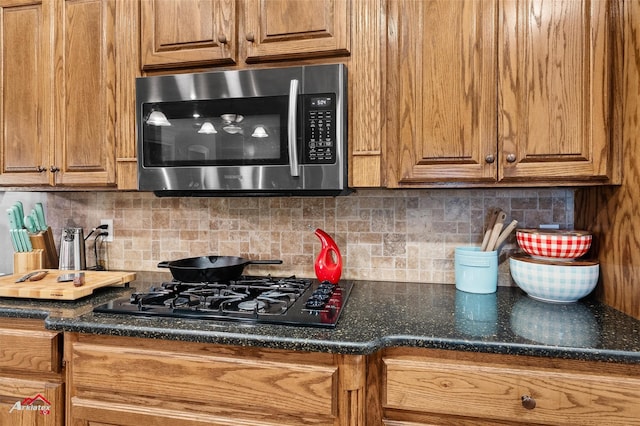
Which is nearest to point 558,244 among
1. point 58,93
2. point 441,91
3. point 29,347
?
point 441,91

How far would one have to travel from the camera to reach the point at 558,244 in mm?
1342

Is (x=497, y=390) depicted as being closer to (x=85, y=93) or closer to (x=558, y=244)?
(x=558, y=244)

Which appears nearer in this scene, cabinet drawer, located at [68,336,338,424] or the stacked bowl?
cabinet drawer, located at [68,336,338,424]

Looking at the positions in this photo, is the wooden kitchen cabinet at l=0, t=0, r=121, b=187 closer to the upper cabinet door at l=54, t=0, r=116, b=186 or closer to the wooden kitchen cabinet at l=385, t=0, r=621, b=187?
the upper cabinet door at l=54, t=0, r=116, b=186

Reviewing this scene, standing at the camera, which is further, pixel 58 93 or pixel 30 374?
pixel 58 93

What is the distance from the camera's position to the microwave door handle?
1351mm

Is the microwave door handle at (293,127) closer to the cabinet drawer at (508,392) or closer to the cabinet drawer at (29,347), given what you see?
the cabinet drawer at (508,392)

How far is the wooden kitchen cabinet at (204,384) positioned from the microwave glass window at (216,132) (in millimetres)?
671

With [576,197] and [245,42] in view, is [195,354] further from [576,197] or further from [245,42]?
[576,197]

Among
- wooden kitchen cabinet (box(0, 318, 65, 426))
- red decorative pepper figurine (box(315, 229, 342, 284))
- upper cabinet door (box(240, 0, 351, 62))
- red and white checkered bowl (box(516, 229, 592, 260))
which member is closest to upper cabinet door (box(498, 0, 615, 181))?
red and white checkered bowl (box(516, 229, 592, 260))

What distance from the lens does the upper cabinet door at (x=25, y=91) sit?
1.66 m

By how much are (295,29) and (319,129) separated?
0.38 m

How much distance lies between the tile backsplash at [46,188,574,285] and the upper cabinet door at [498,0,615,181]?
1.09 ft

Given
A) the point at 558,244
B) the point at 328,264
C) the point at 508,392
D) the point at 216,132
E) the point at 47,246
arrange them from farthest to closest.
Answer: the point at 47,246 → the point at 328,264 → the point at 216,132 → the point at 558,244 → the point at 508,392
